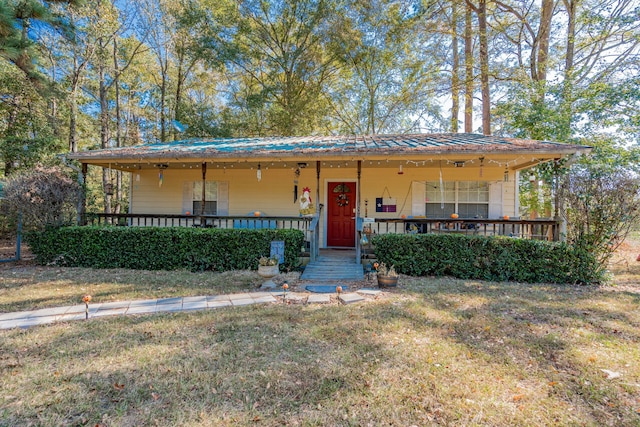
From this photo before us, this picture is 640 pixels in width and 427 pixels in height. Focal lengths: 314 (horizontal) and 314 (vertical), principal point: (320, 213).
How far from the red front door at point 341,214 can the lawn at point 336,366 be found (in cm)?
482

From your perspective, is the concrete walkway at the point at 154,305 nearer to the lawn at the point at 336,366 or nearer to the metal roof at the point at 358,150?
the lawn at the point at 336,366

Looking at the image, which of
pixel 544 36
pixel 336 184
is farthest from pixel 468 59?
pixel 336 184

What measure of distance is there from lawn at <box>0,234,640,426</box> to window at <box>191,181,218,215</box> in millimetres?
5485

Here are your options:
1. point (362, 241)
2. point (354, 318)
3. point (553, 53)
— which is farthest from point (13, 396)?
point (553, 53)

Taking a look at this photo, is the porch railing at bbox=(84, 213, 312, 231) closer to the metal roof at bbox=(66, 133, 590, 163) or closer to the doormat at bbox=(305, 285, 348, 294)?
the metal roof at bbox=(66, 133, 590, 163)

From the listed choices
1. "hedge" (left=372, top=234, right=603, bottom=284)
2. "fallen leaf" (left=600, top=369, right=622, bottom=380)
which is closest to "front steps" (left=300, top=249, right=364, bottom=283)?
"hedge" (left=372, top=234, right=603, bottom=284)

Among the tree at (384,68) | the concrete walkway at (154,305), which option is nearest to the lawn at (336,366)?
the concrete walkway at (154,305)

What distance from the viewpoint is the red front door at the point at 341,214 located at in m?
9.88

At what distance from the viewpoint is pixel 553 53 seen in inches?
559

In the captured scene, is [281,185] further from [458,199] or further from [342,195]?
[458,199]

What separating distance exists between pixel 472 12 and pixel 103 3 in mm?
16177

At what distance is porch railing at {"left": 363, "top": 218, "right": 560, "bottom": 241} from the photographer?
736cm

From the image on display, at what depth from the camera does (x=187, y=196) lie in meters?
10.5

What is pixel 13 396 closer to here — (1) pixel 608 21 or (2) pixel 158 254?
(2) pixel 158 254
